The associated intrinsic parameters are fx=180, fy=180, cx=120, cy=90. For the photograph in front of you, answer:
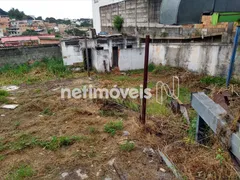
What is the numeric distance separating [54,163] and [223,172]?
2499 mm

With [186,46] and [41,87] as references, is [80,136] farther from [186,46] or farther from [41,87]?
[186,46]

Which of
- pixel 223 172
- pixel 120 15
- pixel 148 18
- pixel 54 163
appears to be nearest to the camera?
pixel 223 172

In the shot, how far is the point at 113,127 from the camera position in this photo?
4.00 metres

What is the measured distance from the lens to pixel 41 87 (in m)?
7.63

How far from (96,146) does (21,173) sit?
1278 millimetres

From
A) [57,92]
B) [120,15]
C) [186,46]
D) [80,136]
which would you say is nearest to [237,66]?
[186,46]

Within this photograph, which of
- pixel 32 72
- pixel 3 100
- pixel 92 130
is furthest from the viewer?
pixel 32 72

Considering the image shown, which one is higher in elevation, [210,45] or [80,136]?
[210,45]

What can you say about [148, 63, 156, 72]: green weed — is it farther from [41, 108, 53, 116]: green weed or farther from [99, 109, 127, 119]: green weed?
[41, 108, 53, 116]: green weed

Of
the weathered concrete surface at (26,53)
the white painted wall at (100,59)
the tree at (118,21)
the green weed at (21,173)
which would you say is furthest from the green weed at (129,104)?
the tree at (118,21)

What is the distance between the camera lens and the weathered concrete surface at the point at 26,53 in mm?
9841

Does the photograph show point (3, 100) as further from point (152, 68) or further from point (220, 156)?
point (152, 68)

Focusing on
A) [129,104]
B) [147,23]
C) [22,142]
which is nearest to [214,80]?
[129,104]

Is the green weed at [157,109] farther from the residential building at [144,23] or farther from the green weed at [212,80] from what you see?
the residential building at [144,23]
